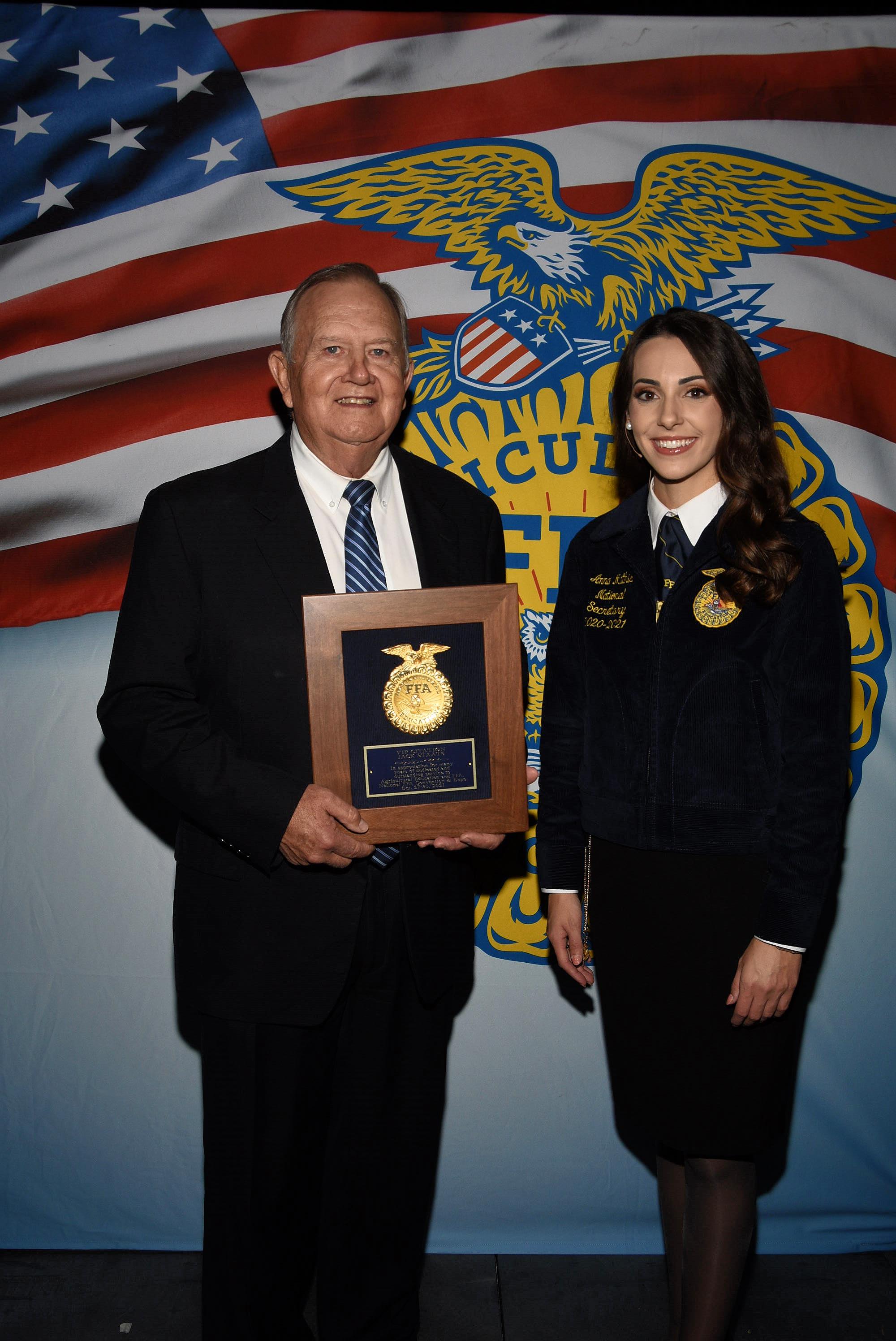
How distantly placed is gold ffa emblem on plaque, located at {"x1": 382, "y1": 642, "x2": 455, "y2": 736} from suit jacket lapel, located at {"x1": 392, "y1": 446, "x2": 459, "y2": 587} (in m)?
0.28

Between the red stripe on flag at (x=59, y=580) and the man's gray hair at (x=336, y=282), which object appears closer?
the man's gray hair at (x=336, y=282)

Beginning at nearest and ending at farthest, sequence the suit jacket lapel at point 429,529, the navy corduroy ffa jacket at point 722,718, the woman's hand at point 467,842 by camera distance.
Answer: the navy corduroy ffa jacket at point 722,718 < the woman's hand at point 467,842 < the suit jacket lapel at point 429,529

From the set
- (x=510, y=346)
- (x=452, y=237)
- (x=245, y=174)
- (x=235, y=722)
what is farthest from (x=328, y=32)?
(x=235, y=722)

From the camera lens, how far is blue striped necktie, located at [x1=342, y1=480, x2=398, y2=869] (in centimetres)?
194

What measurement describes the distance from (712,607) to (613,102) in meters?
1.65

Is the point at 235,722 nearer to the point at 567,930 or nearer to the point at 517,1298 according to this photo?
the point at 567,930

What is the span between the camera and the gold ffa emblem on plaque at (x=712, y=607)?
182cm

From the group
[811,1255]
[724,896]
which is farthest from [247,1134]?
[811,1255]

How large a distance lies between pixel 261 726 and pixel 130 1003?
1.29 metres

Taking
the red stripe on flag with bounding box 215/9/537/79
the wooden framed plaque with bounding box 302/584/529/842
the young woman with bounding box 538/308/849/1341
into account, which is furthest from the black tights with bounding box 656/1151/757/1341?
the red stripe on flag with bounding box 215/9/537/79

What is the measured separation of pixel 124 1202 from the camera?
2.74 meters

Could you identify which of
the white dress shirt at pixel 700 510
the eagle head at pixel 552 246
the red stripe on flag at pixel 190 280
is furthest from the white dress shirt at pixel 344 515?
the eagle head at pixel 552 246

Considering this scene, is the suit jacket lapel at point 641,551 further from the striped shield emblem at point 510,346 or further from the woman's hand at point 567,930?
the striped shield emblem at point 510,346

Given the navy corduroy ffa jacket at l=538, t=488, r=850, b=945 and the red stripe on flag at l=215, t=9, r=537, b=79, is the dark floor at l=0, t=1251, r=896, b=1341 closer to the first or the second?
the navy corduroy ffa jacket at l=538, t=488, r=850, b=945
